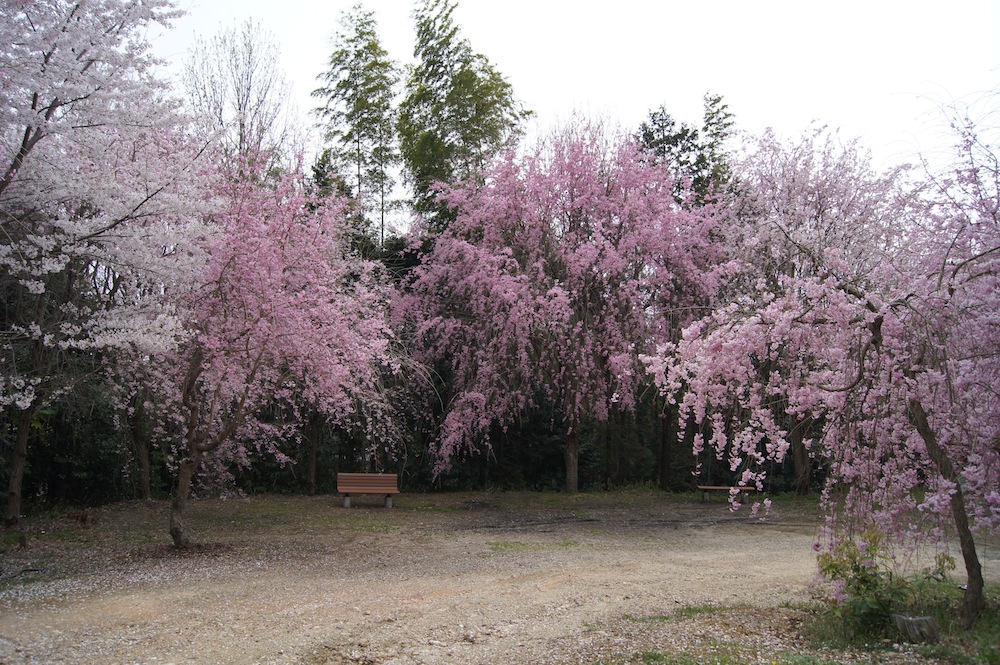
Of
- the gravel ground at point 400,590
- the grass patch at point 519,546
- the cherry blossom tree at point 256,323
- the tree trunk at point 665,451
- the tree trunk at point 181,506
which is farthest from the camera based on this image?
the tree trunk at point 665,451

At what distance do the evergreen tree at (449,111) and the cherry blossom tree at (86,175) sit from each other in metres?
8.94

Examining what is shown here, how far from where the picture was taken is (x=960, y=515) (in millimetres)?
4941

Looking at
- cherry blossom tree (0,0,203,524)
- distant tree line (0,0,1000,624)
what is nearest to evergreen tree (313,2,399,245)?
distant tree line (0,0,1000,624)

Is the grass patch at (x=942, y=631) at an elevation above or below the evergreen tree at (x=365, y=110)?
below

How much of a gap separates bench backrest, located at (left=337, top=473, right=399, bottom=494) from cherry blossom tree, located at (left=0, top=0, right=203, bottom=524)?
17.1 ft

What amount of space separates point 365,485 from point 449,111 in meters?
8.87

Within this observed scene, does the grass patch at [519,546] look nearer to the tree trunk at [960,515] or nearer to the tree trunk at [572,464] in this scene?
the tree trunk at [960,515]

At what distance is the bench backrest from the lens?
1248cm

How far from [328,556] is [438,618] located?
2814mm

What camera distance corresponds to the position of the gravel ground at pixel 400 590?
4.77 meters

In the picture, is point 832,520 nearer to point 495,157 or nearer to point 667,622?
point 667,622

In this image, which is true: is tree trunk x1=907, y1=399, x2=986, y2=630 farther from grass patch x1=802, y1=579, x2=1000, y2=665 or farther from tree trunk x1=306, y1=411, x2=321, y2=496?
tree trunk x1=306, y1=411, x2=321, y2=496

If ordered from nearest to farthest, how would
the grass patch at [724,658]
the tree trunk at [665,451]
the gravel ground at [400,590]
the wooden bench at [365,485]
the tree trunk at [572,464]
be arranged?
the grass patch at [724,658] → the gravel ground at [400,590] → the wooden bench at [365,485] → the tree trunk at [572,464] → the tree trunk at [665,451]

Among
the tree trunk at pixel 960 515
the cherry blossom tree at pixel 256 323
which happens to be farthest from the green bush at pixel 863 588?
the cherry blossom tree at pixel 256 323
